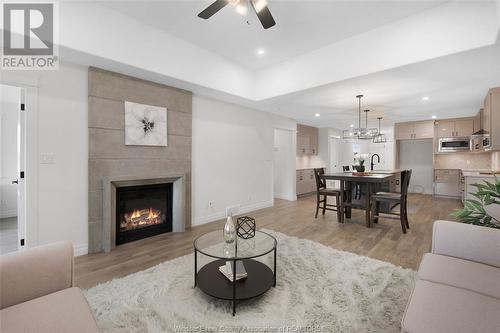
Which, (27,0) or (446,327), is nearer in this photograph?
(446,327)

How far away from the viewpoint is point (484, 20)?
8.08 ft

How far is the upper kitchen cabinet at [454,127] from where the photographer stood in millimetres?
6703

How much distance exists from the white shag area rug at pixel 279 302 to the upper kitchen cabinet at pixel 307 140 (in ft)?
17.6

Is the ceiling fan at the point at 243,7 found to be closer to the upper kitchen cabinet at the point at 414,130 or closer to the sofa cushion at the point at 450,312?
the sofa cushion at the point at 450,312

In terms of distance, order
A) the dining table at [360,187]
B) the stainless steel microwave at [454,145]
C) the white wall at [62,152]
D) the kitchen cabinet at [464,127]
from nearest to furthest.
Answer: the white wall at [62,152] → the dining table at [360,187] → the stainless steel microwave at [454,145] → the kitchen cabinet at [464,127]

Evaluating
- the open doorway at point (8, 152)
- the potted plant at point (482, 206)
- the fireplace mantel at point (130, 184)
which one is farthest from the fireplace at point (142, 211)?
the potted plant at point (482, 206)

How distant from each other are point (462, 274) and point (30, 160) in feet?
14.1

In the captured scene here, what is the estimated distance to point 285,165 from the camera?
7.25m

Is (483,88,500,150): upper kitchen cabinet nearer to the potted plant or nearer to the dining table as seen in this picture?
the dining table

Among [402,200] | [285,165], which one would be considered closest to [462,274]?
[402,200]

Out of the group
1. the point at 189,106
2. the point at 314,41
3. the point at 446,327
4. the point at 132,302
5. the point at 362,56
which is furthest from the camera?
the point at 189,106

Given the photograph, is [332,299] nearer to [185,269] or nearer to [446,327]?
[446,327]

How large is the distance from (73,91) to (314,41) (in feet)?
11.4

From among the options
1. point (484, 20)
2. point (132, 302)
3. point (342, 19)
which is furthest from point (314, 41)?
point (132, 302)
